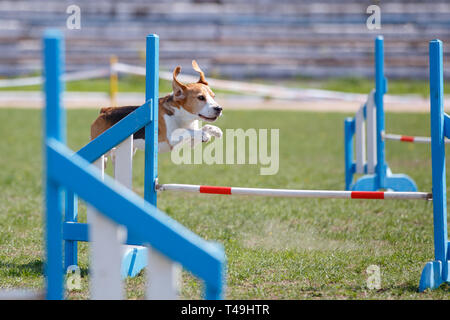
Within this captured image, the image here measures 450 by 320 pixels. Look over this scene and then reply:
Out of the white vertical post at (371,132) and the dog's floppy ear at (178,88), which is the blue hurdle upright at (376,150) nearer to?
the white vertical post at (371,132)

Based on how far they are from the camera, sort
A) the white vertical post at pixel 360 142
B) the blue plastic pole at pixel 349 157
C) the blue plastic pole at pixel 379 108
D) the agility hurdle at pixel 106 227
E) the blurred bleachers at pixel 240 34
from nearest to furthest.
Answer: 1. the agility hurdle at pixel 106 227
2. the blue plastic pole at pixel 379 108
3. the white vertical post at pixel 360 142
4. the blue plastic pole at pixel 349 157
5. the blurred bleachers at pixel 240 34

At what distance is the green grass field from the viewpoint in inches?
144

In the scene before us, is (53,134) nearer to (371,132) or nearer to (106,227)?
(106,227)

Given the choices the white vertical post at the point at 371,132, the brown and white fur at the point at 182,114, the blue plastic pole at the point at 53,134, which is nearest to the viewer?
the blue plastic pole at the point at 53,134

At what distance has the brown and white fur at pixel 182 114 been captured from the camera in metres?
4.06

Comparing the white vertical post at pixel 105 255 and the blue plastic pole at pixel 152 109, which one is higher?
the blue plastic pole at pixel 152 109

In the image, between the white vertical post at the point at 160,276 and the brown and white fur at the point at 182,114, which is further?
the brown and white fur at the point at 182,114

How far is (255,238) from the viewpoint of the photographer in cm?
484

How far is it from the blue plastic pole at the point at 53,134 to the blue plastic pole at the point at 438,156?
2.15 meters

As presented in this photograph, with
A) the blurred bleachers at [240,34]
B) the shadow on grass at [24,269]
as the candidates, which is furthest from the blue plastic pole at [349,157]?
the blurred bleachers at [240,34]

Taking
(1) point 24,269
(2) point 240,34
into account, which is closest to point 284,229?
(1) point 24,269

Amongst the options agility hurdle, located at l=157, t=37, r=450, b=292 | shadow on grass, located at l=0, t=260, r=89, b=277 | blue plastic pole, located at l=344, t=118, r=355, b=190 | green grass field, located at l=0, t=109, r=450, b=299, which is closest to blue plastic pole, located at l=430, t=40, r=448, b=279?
agility hurdle, located at l=157, t=37, r=450, b=292

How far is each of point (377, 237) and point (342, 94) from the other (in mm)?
12567
